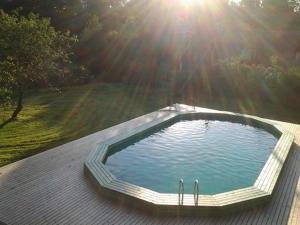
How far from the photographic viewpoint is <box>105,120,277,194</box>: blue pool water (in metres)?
9.95

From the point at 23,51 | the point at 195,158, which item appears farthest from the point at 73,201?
the point at 23,51

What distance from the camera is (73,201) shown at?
8281mm

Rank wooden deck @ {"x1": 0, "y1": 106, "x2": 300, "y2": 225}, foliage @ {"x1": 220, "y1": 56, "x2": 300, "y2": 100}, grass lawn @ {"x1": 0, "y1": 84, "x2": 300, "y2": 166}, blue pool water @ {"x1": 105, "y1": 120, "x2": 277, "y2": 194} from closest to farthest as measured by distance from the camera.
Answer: wooden deck @ {"x1": 0, "y1": 106, "x2": 300, "y2": 225}
blue pool water @ {"x1": 105, "y1": 120, "x2": 277, "y2": 194}
grass lawn @ {"x1": 0, "y1": 84, "x2": 300, "y2": 166}
foliage @ {"x1": 220, "y1": 56, "x2": 300, "y2": 100}

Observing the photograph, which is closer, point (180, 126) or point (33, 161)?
point (33, 161)

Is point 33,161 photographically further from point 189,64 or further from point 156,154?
point 189,64

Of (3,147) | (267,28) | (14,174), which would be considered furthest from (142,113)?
(267,28)

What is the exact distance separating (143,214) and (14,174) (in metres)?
4.60

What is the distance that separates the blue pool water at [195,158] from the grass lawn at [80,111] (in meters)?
3.12

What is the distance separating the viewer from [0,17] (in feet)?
45.2

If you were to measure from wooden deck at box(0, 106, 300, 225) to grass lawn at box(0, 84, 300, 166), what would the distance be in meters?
1.69

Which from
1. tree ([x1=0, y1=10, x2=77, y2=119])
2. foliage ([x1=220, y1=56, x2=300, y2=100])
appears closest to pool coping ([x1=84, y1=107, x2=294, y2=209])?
tree ([x1=0, y1=10, x2=77, y2=119])

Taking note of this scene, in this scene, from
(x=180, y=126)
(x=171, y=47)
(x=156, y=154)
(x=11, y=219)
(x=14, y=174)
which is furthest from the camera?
(x=171, y=47)

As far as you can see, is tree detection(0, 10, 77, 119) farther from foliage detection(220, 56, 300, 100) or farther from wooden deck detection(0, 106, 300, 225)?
foliage detection(220, 56, 300, 100)

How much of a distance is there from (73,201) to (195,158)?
199 inches
